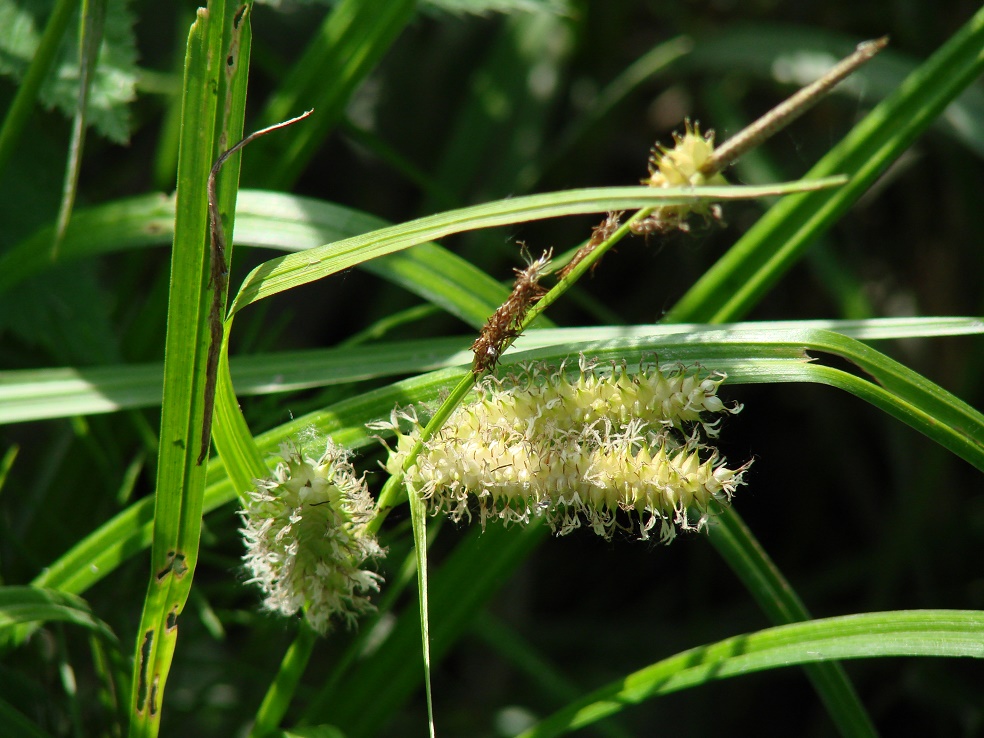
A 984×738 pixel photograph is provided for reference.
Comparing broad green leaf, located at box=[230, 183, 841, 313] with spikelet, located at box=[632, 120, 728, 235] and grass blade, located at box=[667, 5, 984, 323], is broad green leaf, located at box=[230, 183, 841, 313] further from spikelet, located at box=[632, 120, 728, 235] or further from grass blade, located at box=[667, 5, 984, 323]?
grass blade, located at box=[667, 5, 984, 323]

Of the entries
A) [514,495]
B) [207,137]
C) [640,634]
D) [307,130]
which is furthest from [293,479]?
[640,634]

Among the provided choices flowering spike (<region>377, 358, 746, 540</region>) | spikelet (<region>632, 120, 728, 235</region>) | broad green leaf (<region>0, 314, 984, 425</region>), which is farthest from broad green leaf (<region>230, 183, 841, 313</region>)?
broad green leaf (<region>0, 314, 984, 425</region>)

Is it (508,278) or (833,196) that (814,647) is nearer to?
(833,196)

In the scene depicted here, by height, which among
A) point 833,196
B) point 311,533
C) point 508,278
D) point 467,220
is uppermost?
point 508,278

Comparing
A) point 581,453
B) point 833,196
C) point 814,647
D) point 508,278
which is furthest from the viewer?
point 508,278

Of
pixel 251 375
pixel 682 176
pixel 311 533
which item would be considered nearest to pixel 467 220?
pixel 682 176

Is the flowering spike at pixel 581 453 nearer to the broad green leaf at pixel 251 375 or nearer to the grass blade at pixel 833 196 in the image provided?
the broad green leaf at pixel 251 375

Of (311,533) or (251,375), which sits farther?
(251,375)

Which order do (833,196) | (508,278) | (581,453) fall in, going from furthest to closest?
(508,278), (833,196), (581,453)

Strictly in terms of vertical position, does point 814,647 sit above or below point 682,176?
below
